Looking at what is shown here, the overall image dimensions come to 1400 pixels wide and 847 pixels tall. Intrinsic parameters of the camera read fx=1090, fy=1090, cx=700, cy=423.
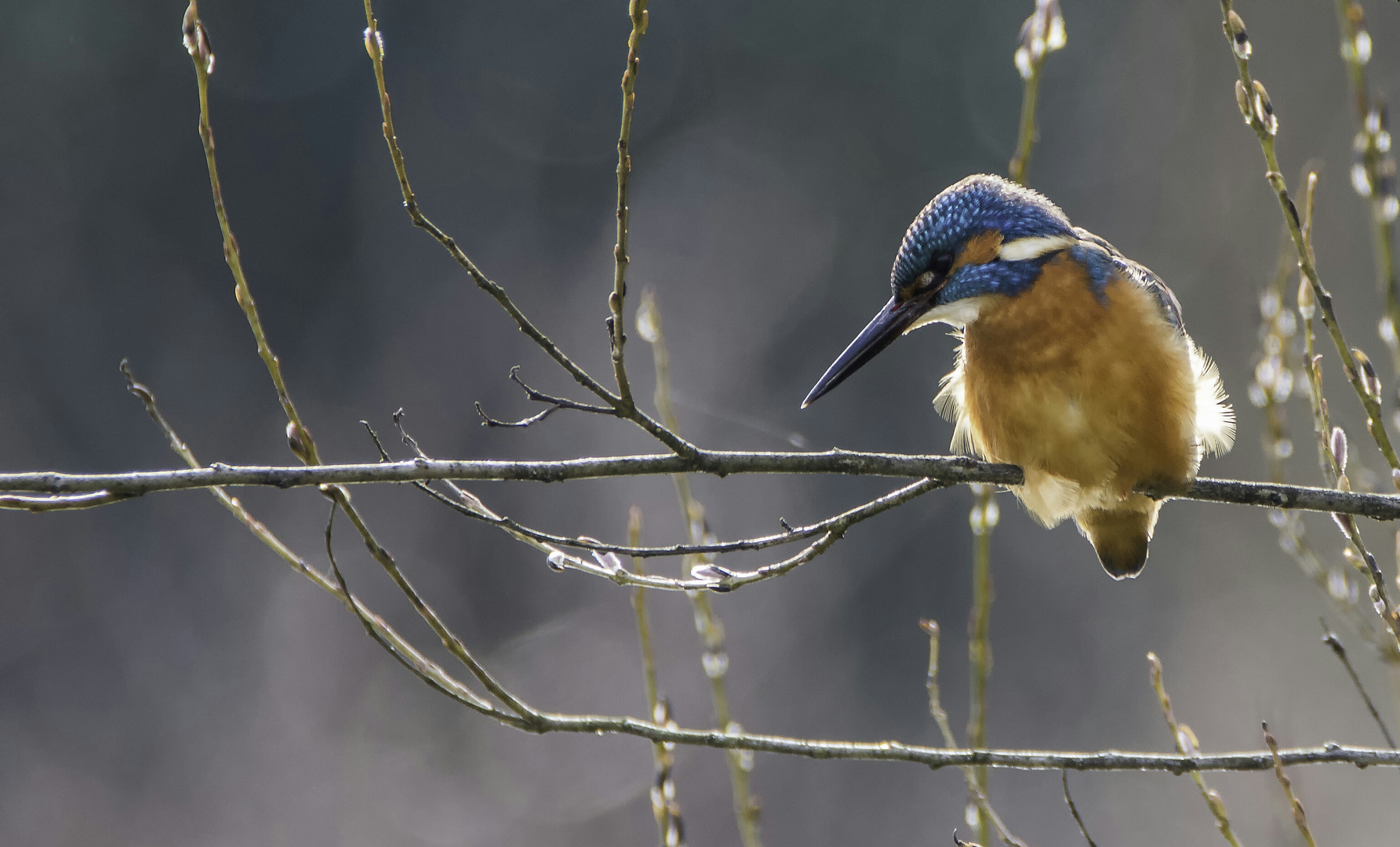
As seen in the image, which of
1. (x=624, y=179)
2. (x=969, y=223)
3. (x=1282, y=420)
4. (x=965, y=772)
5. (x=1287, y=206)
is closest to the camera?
(x=624, y=179)

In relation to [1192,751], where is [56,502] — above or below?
above

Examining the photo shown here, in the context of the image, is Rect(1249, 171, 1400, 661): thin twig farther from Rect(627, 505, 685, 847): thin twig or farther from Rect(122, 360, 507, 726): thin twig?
Rect(122, 360, 507, 726): thin twig

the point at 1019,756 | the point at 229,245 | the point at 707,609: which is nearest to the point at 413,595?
the point at 229,245

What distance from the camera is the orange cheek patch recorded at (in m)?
2.01

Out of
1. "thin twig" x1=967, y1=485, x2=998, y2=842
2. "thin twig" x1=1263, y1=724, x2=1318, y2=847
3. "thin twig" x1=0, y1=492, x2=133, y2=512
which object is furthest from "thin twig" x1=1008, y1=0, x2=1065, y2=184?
"thin twig" x1=0, y1=492, x2=133, y2=512

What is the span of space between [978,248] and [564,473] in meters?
1.06

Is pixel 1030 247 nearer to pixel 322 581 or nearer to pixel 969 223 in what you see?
pixel 969 223

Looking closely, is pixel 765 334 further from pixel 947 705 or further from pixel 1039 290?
pixel 1039 290

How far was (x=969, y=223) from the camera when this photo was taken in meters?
2.03

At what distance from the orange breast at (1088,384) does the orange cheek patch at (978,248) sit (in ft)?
0.31

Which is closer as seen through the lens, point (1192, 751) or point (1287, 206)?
point (1287, 206)

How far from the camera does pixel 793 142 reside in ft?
22.9

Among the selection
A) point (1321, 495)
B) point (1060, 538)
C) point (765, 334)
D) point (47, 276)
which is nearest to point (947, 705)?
point (1060, 538)

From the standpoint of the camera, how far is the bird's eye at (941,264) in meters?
2.03
